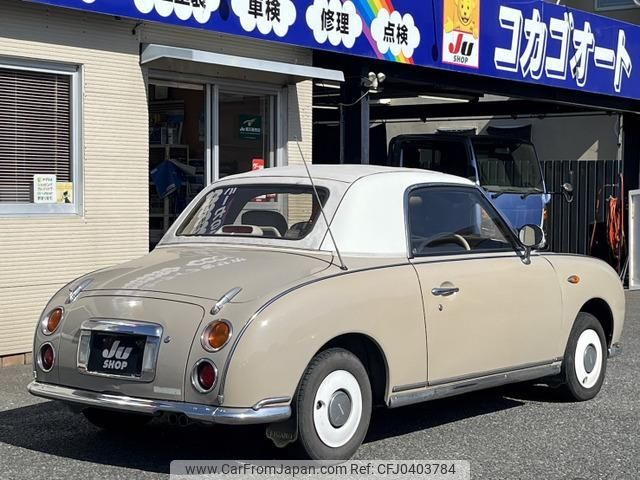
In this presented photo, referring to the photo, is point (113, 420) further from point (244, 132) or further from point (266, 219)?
point (244, 132)

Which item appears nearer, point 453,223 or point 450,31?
point 453,223

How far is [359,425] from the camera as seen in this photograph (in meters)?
5.71

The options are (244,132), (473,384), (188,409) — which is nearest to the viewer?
(188,409)

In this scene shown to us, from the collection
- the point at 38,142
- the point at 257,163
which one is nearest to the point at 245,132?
the point at 257,163

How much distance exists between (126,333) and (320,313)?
3.30 feet

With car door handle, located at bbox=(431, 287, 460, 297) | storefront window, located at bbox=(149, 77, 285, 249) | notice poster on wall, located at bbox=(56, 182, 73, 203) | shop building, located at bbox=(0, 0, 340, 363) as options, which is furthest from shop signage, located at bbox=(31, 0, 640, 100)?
car door handle, located at bbox=(431, 287, 460, 297)

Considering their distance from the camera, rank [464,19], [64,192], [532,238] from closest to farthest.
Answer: [532,238] → [64,192] → [464,19]

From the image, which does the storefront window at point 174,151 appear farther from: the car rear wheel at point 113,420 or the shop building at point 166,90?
the car rear wheel at point 113,420

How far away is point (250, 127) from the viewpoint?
35.6 ft

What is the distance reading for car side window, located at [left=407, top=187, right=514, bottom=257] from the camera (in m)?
6.49

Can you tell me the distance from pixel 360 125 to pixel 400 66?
3.25ft

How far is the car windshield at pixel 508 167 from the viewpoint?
45.3 feet

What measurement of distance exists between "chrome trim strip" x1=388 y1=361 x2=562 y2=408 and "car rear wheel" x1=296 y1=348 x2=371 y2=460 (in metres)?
0.32

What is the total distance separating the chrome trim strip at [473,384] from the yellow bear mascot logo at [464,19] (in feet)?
18.9
